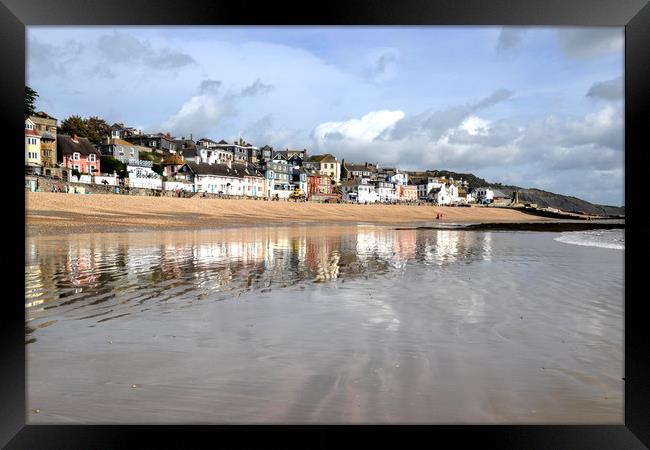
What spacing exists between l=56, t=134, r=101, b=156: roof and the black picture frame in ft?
245

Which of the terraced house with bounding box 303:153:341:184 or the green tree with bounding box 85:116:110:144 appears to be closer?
the green tree with bounding box 85:116:110:144

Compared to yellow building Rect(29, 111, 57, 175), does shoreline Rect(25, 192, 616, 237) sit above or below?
below

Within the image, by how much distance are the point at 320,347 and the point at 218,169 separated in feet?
281

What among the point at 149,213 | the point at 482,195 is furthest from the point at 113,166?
the point at 482,195

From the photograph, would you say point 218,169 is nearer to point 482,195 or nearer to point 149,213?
point 149,213

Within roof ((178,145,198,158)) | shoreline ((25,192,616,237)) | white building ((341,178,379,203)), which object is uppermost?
roof ((178,145,198,158))

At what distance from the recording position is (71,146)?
70188mm

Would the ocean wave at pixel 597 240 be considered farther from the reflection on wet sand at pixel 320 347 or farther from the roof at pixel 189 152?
the roof at pixel 189 152

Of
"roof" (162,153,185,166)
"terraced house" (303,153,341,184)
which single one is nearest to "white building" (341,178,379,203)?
"terraced house" (303,153,341,184)

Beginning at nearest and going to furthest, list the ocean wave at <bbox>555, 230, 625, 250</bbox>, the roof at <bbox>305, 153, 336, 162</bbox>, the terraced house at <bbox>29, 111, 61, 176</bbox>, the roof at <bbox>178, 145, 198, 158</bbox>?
1. the ocean wave at <bbox>555, 230, 625, 250</bbox>
2. the terraced house at <bbox>29, 111, 61, 176</bbox>
3. the roof at <bbox>178, 145, 198, 158</bbox>
4. the roof at <bbox>305, 153, 336, 162</bbox>

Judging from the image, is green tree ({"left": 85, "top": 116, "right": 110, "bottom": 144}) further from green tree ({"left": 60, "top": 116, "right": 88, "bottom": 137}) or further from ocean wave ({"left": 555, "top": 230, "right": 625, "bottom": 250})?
ocean wave ({"left": 555, "top": 230, "right": 625, "bottom": 250})

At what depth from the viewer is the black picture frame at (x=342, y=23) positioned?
2.72 meters

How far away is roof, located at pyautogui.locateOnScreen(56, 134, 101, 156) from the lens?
6938cm

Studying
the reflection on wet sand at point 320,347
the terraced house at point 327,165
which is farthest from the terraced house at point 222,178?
the reflection on wet sand at point 320,347
